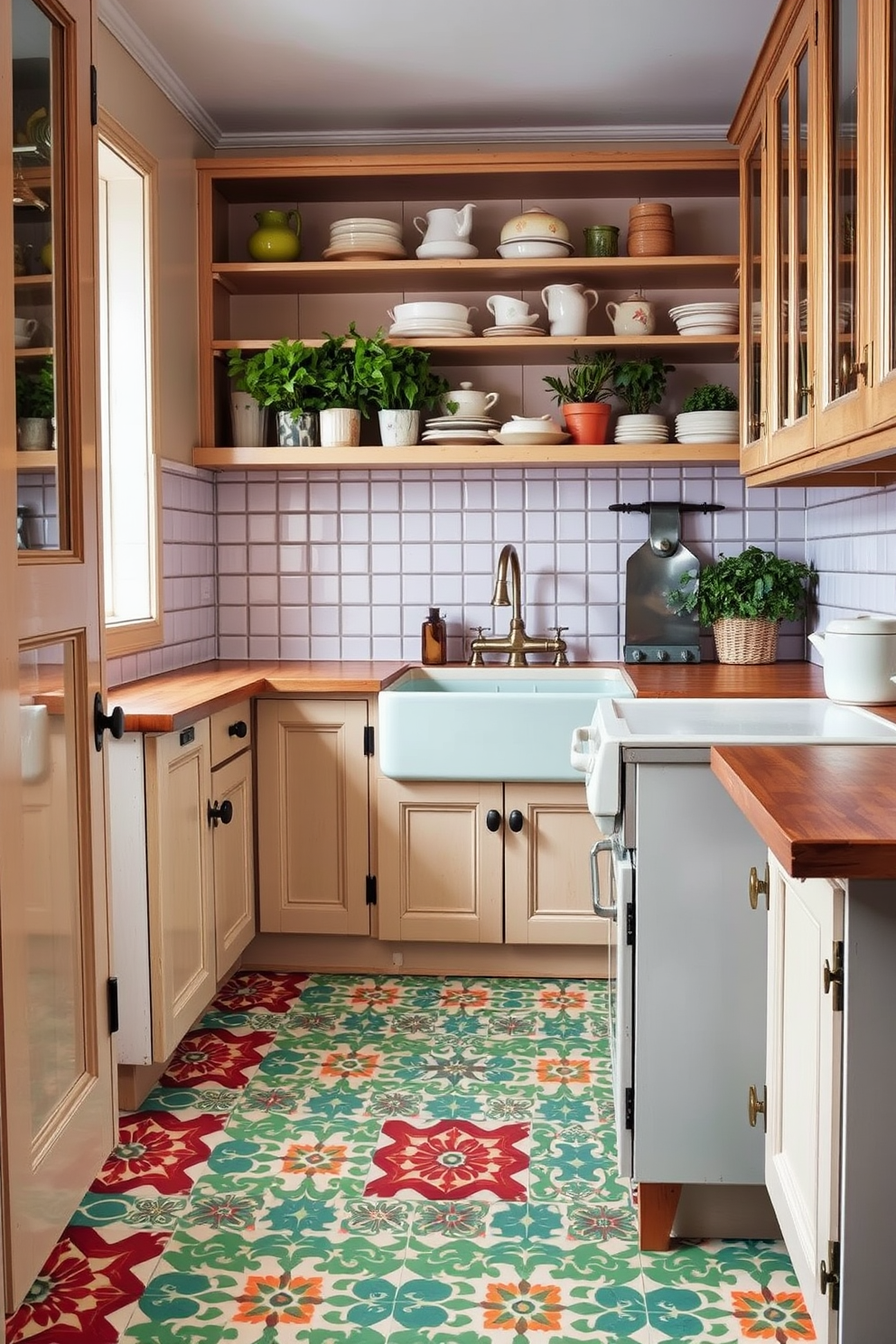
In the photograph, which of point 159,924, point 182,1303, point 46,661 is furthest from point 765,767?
point 159,924

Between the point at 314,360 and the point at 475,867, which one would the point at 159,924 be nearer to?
the point at 475,867

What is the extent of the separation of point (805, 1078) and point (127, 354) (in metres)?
2.53

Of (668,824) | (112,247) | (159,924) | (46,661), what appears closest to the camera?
(46,661)

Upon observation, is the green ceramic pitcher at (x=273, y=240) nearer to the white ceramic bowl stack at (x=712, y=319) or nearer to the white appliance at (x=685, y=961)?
the white ceramic bowl stack at (x=712, y=319)

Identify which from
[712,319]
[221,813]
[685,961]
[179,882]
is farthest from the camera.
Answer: [712,319]

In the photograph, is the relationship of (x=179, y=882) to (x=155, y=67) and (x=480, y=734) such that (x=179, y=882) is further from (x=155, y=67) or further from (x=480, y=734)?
(x=155, y=67)

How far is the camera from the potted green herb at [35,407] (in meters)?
1.86

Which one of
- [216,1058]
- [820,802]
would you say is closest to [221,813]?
[216,1058]

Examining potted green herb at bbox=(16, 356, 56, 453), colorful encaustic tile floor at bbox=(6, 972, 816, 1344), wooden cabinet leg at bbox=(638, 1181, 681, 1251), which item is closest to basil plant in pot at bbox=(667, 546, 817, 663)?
colorful encaustic tile floor at bbox=(6, 972, 816, 1344)

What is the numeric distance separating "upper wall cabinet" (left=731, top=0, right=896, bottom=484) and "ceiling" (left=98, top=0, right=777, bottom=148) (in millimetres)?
278

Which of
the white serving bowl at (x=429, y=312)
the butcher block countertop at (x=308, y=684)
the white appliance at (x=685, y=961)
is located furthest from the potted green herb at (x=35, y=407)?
the white serving bowl at (x=429, y=312)

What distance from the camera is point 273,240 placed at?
3805 mm

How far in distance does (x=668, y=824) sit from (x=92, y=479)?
3.66 feet

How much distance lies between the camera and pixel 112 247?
334 cm
